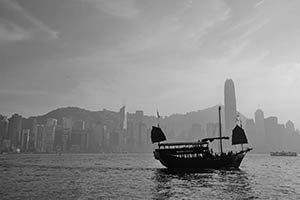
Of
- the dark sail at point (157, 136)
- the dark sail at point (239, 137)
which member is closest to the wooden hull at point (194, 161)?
the dark sail at point (157, 136)

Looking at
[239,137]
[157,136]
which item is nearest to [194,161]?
[157,136]

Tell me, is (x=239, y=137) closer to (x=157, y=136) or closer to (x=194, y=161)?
(x=194, y=161)

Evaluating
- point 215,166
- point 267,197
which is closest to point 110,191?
point 267,197

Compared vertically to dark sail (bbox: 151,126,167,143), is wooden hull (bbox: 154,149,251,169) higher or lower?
lower

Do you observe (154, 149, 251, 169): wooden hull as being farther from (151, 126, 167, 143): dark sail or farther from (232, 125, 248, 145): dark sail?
(232, 125, 248, 145): dark sail

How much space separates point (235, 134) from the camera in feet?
243

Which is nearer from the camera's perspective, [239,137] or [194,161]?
[194,161]

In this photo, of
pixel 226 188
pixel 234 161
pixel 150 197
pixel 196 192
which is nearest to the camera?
pixel 150 197

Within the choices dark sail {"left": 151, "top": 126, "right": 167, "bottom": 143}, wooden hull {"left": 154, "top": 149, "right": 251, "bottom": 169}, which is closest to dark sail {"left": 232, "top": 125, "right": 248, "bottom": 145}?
wooden hull {"left": 154, "top": 149, "right": 251, "bottom": 169}

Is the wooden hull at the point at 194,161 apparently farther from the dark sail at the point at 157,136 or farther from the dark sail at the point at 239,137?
the dark sail at the point at 239,137

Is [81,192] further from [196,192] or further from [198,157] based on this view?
[198,157]

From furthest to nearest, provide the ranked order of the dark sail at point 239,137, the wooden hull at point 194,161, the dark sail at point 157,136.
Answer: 1. the dark sail at point 239,137
2. the dark sail at point 157,136
3. the wooden hull at point 194,161

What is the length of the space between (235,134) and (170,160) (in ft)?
64.5

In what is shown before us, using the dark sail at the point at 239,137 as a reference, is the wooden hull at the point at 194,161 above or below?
below
